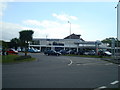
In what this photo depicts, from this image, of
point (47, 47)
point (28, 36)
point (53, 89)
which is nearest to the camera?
point (53, 89)

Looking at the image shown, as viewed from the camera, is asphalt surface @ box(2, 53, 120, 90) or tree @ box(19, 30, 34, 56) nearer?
asphalt surface @ box(2, 53, 120, 90)

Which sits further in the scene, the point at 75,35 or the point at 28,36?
the point at 75,35

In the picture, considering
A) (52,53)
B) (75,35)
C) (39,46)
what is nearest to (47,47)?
(39,46)

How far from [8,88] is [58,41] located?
9034cm

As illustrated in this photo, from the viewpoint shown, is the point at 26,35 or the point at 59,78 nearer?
the point at 59,78

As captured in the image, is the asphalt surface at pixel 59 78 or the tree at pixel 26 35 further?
the tree at pixel 26 35

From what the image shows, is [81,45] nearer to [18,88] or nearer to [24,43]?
[24,43]

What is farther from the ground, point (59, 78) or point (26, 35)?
point (26, 35)

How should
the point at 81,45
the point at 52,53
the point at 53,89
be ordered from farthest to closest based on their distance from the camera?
the point at 81,45 < the point at 52,53 < the point at 53,89

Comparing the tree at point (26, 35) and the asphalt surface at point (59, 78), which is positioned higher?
the tree at point (26, 35)

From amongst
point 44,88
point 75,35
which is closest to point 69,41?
point 75,35

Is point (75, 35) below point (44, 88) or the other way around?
the other way around

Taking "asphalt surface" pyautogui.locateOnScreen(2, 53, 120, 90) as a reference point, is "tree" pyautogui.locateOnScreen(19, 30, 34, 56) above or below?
above

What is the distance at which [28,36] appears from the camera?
33.9 meters
